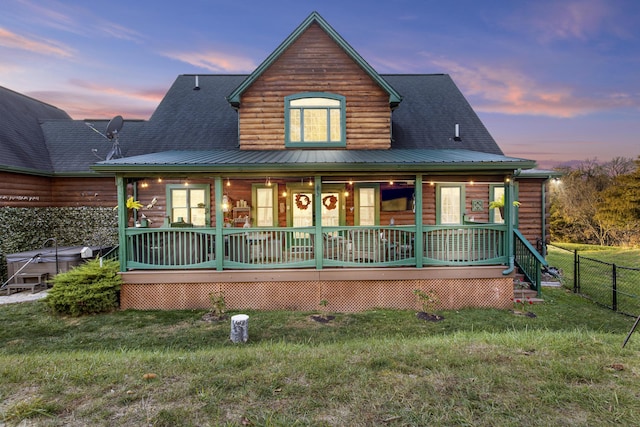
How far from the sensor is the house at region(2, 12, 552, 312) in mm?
8070

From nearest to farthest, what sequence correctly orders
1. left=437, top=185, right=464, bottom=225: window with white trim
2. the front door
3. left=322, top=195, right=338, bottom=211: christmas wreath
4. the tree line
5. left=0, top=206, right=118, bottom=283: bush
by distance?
left=322, top=195, right=338, bottom=211: christmas wreath → the front door → left=437, top=185, right=464, bottom=225: window with white trim → left=0, top=206, right=118, bottom=283: bush → the tree line

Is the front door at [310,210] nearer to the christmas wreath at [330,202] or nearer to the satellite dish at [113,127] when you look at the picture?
the christmas wreath at [330,202]

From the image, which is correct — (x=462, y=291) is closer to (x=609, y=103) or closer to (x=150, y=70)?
(x=150, y=70)

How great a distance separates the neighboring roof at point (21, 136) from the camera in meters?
11.6

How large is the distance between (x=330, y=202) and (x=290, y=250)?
3.83 metres

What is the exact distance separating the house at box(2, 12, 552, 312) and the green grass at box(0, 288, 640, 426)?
7.84 feet

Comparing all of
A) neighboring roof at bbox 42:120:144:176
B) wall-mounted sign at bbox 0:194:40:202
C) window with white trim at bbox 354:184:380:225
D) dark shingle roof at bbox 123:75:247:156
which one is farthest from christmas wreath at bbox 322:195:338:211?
wall-mounted sign at bbox 0:194:40:202

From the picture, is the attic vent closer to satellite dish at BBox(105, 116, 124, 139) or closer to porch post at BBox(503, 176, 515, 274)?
porch post at BBox(503, 176, 515, 274)

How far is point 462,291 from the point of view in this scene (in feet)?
27.1

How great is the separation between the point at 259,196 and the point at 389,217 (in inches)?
189

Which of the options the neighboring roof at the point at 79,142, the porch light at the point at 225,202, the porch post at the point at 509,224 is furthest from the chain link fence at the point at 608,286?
the neighboring roof at the point at 79,142

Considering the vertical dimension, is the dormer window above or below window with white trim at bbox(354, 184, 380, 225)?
above

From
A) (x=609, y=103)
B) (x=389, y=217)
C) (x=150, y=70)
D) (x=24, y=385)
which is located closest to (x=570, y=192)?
(x=609, y=103)

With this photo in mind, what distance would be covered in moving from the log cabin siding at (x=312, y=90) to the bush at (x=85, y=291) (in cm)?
563
